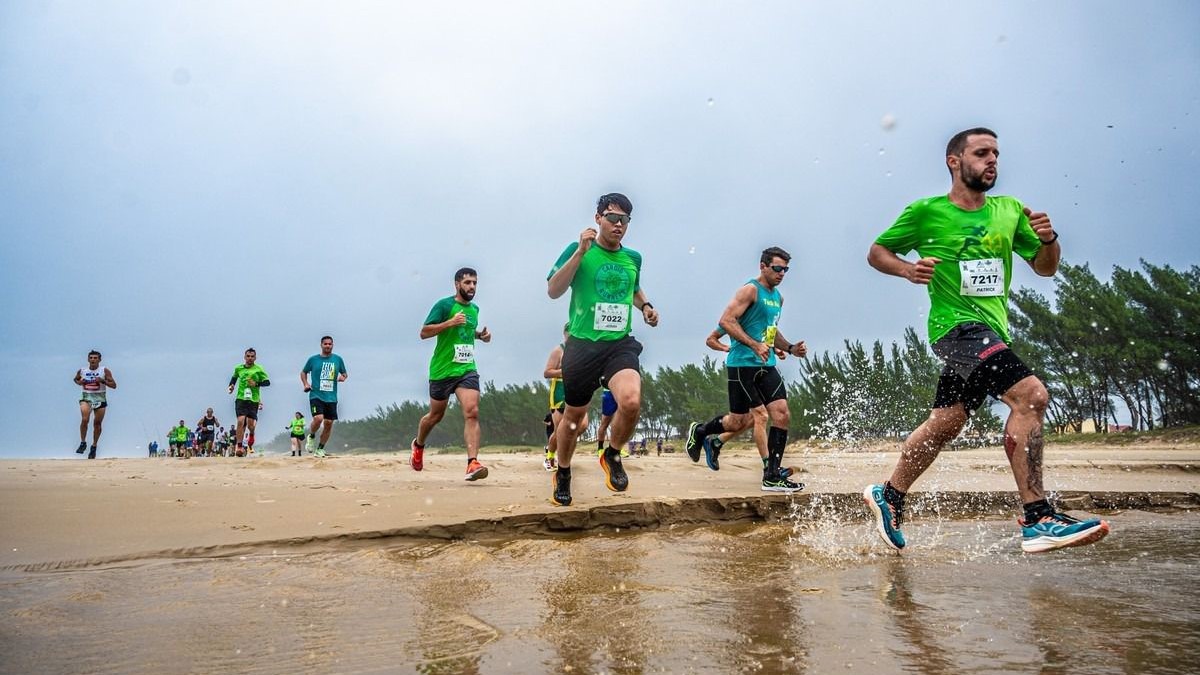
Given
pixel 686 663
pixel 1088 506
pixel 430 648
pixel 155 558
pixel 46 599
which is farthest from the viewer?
pixel 1088 506

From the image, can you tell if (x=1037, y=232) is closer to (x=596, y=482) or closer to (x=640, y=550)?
(x=640, y=550)

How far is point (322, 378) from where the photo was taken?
13.0m

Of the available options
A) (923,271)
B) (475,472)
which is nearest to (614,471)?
(475,472)

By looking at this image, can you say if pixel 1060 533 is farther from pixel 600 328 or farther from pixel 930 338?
pixel 600 328

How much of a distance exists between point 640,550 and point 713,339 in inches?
170

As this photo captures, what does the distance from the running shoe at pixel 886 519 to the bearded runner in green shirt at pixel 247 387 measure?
13.2m

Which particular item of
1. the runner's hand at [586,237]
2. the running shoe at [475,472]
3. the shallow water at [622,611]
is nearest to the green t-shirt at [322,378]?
the running shoe at [475,472]

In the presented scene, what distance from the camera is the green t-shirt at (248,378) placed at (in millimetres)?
14500

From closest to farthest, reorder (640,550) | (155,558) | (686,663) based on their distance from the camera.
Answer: (686,663) → (155,558) → (640,550)

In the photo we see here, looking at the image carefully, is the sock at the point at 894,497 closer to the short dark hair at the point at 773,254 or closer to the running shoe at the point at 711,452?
the short dark hair at the point at 773,254

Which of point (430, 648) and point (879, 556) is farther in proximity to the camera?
point (879, 556)

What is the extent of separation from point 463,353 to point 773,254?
3045 mm

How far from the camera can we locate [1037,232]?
3.76 metres

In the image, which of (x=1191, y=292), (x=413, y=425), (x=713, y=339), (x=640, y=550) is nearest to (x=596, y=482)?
(x=713, y=339)
